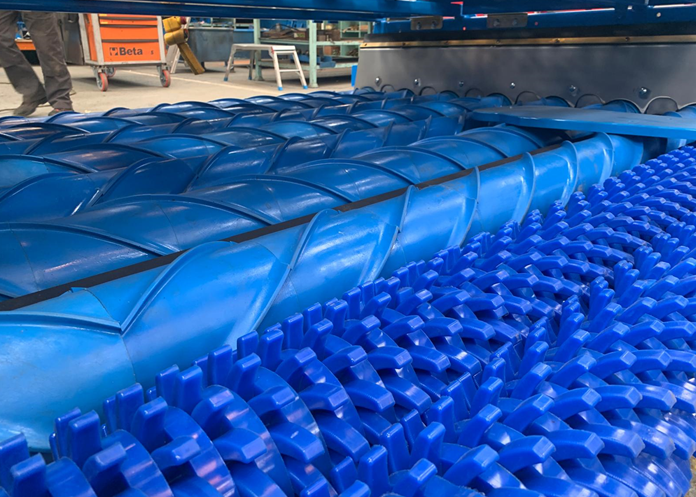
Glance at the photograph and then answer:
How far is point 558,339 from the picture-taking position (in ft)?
2.79

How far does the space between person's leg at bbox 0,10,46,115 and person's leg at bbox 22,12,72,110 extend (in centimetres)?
12

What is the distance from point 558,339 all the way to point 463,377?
25cm

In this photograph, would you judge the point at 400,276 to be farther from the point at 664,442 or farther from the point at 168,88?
the point at 168,88

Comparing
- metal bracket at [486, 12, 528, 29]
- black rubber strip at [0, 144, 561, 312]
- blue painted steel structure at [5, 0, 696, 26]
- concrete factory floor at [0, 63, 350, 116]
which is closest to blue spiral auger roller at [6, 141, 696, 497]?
black rubber strip at [0, 144, 561, 312]

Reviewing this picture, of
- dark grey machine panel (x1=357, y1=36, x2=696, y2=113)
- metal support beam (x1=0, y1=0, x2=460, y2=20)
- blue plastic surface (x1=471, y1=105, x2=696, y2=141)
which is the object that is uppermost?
metal support beam (x1=0, y1=0, x2=460, y2=20)

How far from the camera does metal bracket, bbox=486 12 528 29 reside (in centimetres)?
303

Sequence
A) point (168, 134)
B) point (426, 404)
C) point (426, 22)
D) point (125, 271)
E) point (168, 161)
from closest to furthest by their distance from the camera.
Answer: point (426, 404) < point (125, 271) < point (168, 161) < point (168, 134) < point (426, 22)

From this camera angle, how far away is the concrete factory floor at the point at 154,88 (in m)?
5.37

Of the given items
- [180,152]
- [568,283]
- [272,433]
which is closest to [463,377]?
[272,433]

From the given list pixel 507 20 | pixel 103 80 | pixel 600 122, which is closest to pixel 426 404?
pixel 600 122

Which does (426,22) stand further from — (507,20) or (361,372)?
(361,372)

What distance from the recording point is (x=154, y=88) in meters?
6.66

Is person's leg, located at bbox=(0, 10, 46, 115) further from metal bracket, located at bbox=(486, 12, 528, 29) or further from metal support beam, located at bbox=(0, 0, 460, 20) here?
metal bracket, located at bbox=(486, 12, 528, 29)

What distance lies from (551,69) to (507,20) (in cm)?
47
